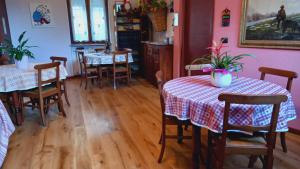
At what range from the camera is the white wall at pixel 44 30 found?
543cm

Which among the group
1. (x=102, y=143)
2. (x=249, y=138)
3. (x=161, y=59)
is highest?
(x=161, y=59)

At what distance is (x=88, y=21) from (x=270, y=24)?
4884 millimetres

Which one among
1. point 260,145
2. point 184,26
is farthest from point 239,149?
point 184,26

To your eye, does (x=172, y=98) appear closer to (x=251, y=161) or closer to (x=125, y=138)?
(x=251, y=161)


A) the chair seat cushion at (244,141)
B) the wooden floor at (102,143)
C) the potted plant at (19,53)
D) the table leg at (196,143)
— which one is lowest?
the wooden floor at (102,143)

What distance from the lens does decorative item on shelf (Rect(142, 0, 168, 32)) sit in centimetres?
512

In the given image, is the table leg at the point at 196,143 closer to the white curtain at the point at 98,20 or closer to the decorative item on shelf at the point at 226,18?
the decorative item on shelf at the point at 226,18

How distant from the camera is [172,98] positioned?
1817 millimetres

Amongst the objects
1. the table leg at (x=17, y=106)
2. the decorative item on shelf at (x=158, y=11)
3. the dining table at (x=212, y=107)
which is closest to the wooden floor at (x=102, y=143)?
the table leg at (x=17, y=106)

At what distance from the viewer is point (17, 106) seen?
3066 millimetres

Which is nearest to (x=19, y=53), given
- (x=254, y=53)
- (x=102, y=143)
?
(x=102, y=143)

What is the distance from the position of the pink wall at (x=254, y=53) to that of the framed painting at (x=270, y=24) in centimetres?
8

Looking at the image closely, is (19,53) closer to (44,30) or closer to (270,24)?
(44,30)

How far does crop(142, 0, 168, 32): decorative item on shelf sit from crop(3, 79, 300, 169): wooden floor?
2.34 meters
